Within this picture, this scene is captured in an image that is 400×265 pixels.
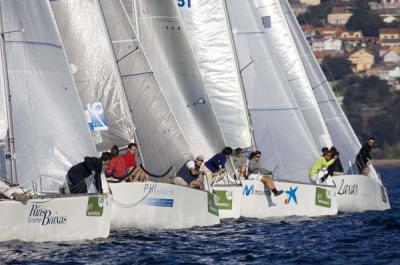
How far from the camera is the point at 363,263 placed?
17594 mm

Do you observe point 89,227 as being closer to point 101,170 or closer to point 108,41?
point 101,170

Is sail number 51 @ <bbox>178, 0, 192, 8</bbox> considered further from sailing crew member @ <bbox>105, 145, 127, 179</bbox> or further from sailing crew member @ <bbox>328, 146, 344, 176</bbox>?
sailing crew member @ <bbox>105, 145, 127, 179</bbox>

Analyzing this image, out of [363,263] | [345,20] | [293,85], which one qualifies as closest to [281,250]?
[363,263]

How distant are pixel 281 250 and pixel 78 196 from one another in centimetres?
268

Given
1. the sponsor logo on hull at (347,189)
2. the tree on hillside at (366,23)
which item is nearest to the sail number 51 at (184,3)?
the sponsor logo on hull at (347,189)

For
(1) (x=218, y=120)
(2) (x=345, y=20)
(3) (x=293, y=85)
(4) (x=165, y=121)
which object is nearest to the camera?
(4) (x=165, y=121)

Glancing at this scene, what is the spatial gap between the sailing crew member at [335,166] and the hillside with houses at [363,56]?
2393 inches

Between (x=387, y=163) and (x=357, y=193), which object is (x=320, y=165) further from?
(x=387, y=163)

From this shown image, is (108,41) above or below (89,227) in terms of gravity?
above

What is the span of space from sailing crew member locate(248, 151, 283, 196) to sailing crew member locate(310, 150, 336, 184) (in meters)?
1.35

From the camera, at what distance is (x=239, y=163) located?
23.7 meters

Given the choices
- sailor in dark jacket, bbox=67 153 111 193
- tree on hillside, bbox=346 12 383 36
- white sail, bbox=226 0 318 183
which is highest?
tree on hillside, bbox=346 12 383 36

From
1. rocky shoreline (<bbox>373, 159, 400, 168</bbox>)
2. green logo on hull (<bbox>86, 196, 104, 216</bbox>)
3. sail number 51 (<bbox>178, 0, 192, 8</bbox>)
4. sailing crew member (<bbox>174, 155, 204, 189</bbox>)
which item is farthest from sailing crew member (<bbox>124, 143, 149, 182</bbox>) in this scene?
rocky shoreline (<bbox>373, 159, 400, 168</bbox>)

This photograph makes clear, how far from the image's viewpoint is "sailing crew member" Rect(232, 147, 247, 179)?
2359cm
